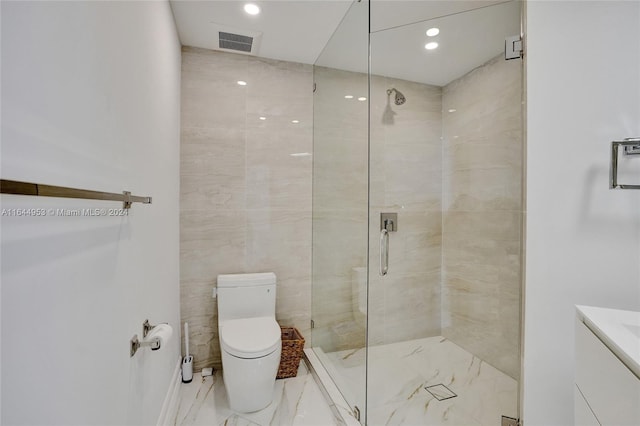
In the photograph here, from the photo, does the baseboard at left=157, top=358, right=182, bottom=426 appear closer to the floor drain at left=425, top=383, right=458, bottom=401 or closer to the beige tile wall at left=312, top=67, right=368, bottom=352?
the beige tile wall at left=312, top=67, right=368, bottom=352

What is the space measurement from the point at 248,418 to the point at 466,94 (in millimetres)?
2252

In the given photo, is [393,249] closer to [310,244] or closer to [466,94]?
[310,244]

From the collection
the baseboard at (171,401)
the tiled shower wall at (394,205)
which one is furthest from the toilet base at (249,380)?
the tiled shower wall at (394,205)

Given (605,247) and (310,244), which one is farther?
(310,244)

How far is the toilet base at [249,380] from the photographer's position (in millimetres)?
1768

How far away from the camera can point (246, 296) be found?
2.25m

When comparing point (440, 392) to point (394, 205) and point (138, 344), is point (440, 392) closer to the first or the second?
point (394, 205)

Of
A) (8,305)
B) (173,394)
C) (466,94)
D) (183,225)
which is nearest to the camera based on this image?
(8,305)

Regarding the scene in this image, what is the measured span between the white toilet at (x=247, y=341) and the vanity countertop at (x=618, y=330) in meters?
1.49

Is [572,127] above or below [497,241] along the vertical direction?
above

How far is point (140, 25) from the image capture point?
1.24 m

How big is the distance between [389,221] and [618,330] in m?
1.26

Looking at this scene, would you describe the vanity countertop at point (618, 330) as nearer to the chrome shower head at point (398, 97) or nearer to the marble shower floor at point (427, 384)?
the marble shower floor at point (427, 384)

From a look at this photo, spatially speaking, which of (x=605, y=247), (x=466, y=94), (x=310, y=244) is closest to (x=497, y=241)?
(x=605, y=247)
